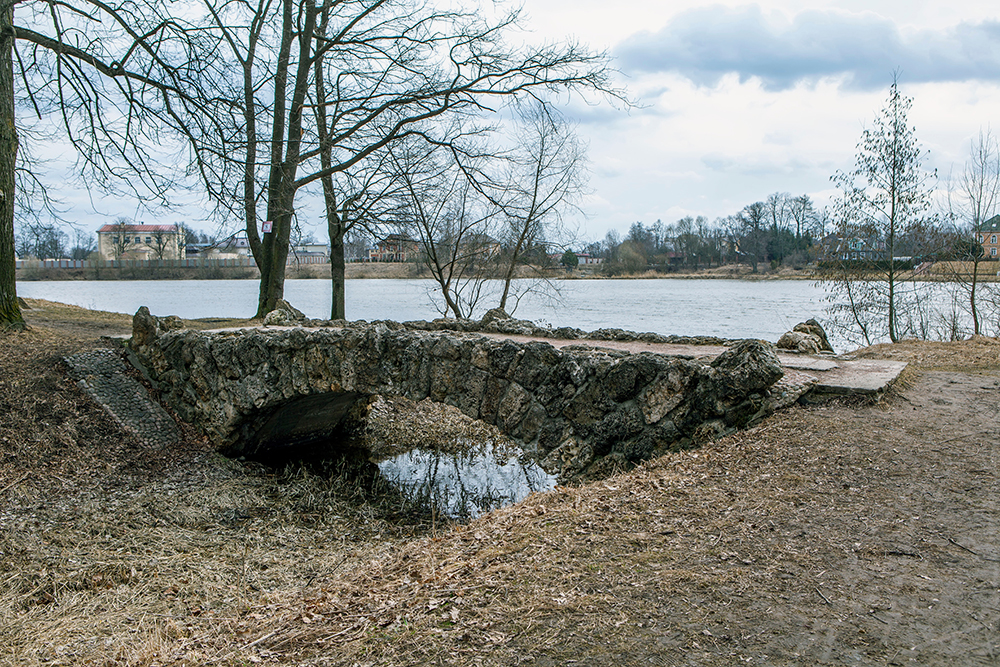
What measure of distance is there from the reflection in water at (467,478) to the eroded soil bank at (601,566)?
1048 millimetres

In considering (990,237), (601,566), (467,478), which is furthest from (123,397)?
(990,237)

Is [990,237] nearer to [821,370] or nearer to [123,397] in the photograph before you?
[821,370]

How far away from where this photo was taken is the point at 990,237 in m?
17.1

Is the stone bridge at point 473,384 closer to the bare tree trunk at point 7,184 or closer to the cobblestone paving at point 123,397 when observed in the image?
the cobblestone paving at point 123,397

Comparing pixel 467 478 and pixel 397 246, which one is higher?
pixel 397 246

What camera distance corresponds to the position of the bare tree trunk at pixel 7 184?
10.9m

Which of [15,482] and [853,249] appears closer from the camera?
[15,482]

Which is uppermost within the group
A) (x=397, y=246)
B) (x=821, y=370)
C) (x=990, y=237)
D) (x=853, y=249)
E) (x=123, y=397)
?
(x=397, y=246)

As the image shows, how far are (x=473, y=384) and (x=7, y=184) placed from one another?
8501 millimetres

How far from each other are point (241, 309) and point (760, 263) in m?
33.0

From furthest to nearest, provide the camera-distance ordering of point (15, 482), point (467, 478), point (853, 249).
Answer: point (853, 249) → point (467, 478) → point (15, 482)

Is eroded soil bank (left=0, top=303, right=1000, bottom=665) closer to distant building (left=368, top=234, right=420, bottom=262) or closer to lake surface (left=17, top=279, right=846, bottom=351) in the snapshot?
distant building (left=368, top=234, right=420, bottom=262)

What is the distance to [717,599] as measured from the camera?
3.35m

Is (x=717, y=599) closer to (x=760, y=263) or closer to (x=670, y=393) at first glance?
(x=670, y=393)
